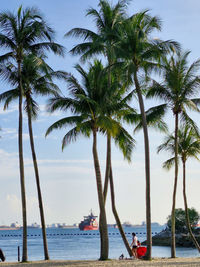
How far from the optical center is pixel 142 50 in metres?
24.0

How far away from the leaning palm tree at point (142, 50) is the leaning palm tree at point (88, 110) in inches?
71.0

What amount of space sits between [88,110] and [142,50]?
425cm

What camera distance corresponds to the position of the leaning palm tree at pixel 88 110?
2416cm

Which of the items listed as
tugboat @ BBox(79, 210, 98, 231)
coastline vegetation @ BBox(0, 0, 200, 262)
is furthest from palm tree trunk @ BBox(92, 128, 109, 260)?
tugboat @ BBox(79, 210, 98, 231)

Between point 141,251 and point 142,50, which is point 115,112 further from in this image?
point 141,251

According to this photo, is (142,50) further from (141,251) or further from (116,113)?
(141,251)

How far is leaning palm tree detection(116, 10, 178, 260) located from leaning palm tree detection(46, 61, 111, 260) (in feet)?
5.92

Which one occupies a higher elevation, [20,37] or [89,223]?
[20,37]

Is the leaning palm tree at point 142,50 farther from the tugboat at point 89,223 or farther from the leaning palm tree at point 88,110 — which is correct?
the tugboat at point 89,223

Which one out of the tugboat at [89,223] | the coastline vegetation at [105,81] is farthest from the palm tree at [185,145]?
the tugboat at [89,223]

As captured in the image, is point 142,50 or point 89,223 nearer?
point 142,50

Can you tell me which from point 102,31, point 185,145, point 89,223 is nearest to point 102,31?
point 102,31

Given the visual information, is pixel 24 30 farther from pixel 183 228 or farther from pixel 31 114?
pixel 183 228

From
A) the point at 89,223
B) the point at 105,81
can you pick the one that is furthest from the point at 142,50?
the point at 89,223
